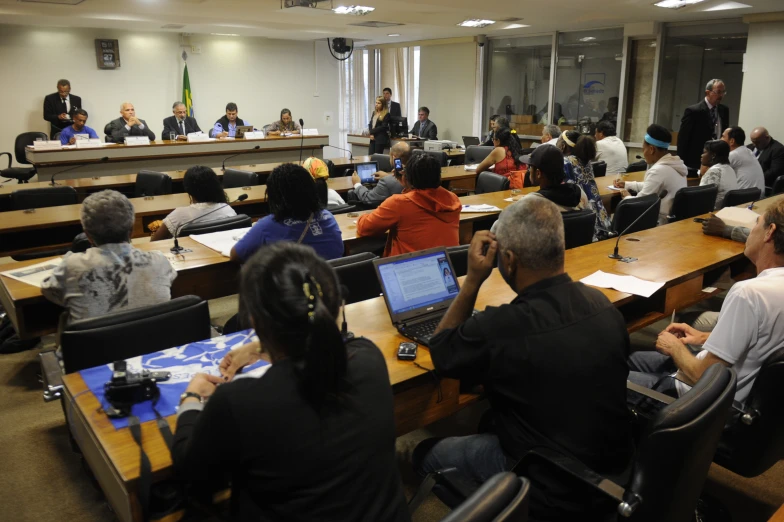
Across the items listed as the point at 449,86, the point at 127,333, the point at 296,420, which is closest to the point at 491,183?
the point at 127,333

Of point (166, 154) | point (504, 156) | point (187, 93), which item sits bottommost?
point (166, 154)

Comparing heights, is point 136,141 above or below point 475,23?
below

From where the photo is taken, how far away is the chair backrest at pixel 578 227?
3.56m

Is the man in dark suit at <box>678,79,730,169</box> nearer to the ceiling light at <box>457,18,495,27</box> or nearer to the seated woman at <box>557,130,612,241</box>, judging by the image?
the seated woman at <box>557,130,612,241</box>

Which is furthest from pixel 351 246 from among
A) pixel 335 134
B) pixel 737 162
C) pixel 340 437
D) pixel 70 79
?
pixel 335 134

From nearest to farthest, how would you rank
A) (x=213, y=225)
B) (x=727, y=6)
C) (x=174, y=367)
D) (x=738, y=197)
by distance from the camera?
1. (x=174, y=367)
2. (x=213, y=225)
3. (x=738, y=197)
4. (x=727, y=6)

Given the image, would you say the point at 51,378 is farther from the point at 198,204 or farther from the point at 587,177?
the point at 587,177

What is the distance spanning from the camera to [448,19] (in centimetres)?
916

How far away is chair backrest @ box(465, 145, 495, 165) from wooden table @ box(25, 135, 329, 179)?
8.21ft

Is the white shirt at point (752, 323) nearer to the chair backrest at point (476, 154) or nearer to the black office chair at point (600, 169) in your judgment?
the black office chair at point (600, 169)

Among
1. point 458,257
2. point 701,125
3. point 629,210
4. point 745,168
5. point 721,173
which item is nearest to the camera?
point 458,257

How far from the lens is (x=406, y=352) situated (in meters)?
1.98

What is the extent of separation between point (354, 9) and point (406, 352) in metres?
6.66

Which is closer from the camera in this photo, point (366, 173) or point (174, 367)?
point (174, 367)
